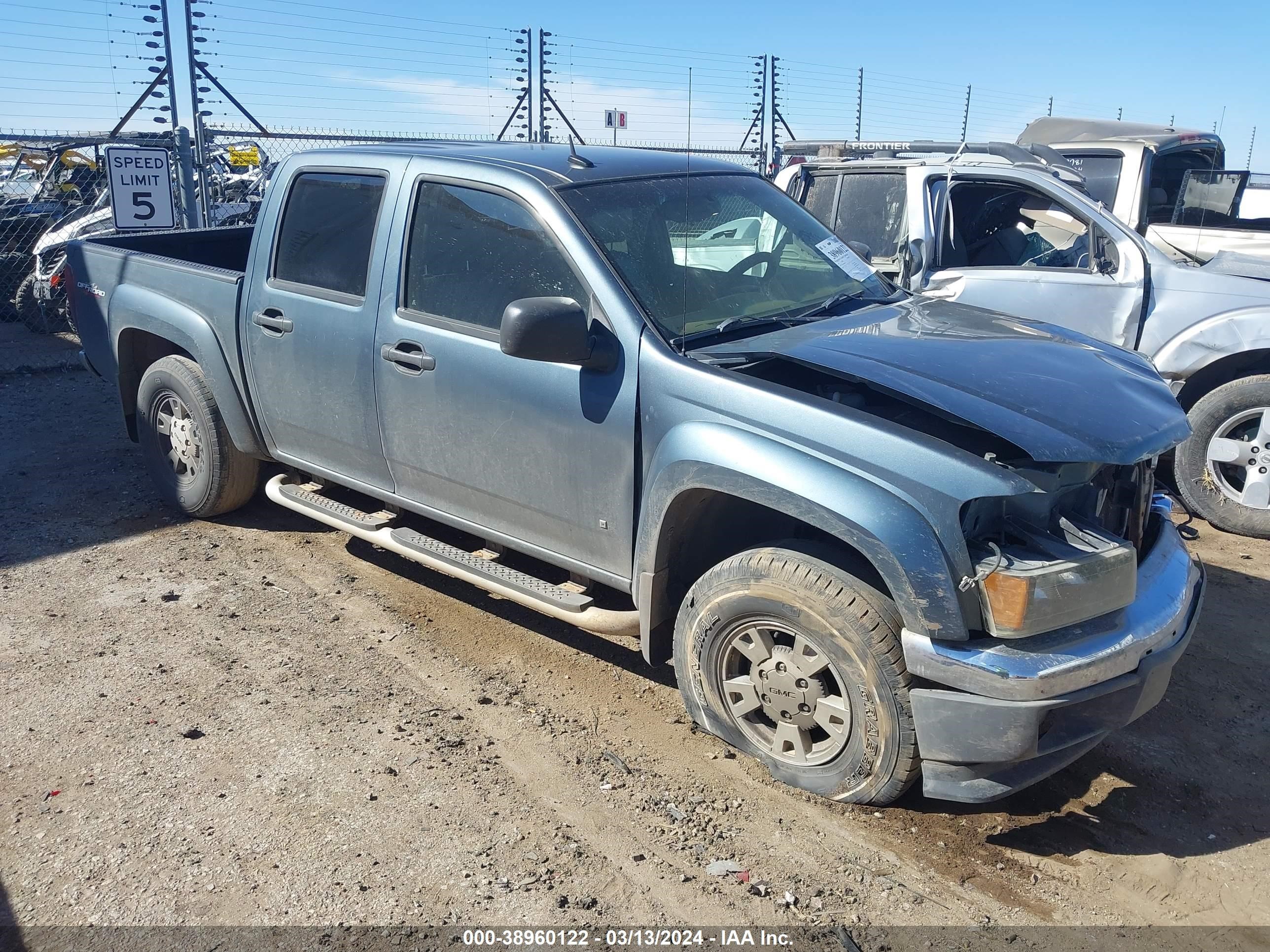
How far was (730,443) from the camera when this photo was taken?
315cm

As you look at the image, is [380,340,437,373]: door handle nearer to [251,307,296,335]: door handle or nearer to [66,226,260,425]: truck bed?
[251,307,296,335]: door handle

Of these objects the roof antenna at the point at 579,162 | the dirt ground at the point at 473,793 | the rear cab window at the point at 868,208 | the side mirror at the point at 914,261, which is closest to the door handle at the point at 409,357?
the roof antenna at the point at 579,162

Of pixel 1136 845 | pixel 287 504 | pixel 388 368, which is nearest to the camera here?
pixel 1136 845

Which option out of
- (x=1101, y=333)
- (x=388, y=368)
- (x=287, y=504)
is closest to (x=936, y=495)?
(x=388, y=368)

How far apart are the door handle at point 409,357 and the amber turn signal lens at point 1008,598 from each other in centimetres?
224

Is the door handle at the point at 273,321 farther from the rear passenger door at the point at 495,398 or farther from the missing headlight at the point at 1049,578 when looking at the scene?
the missing headlight at the point at 1049,578

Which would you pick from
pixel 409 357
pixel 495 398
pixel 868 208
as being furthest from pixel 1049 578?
pixel 868 208

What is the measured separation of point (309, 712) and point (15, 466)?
405 cm

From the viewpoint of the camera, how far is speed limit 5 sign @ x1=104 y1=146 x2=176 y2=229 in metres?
8.66

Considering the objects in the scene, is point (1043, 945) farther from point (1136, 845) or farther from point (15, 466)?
point (15, 466)

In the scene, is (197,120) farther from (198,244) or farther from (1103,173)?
(1103,173)

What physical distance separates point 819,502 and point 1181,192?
6.60 metres

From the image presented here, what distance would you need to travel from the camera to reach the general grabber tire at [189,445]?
520 centimetres

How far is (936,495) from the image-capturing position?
9.14 ft
